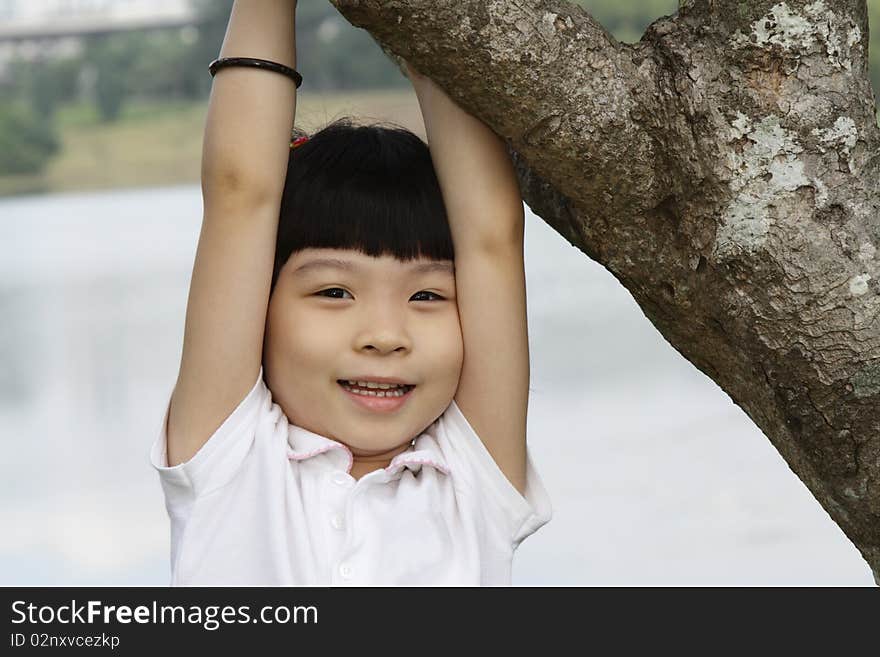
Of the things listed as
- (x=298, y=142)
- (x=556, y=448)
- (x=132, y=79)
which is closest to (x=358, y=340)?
(x=298, y=142)

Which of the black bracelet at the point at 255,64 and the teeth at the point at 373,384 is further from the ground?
the black bracelet at the point at 255,64

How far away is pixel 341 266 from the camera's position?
1486mm

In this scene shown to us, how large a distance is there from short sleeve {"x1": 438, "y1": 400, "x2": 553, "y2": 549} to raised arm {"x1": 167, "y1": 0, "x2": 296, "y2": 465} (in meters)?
0.26

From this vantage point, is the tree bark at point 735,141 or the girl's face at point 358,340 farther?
the girl's face at point 358,340

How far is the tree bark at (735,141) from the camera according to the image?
130cm

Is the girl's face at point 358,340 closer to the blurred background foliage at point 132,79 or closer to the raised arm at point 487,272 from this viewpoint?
the raised arm at point 487,272

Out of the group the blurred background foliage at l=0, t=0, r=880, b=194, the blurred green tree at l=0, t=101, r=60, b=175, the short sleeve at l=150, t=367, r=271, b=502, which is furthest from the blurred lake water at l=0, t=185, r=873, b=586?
the blurred green tree at l=0, t=101, r=60, b=175

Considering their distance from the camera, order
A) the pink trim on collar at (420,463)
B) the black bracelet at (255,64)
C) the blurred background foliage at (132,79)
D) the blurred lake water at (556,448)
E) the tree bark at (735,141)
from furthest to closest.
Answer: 1. the blurred background foliage at (132,79)
2. the blurred lake water at (556,448)
3. the pink trim on collar at (420,463)
4. the black bracelet at (255,64)
5. the tree bark at (735,141)

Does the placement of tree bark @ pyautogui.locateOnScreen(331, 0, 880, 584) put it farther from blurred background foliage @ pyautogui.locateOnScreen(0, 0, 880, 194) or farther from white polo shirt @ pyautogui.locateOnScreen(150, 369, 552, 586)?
blurred background foliage @ pyautogui.locateOnScreen(0, 0, 880, 194)

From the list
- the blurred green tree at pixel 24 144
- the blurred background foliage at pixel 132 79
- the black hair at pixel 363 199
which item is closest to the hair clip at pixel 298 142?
the black hair at pixel 363 199

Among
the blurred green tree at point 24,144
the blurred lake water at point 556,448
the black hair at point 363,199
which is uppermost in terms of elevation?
the blurred green tree at point 24,144

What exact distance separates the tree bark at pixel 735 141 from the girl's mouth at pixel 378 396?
0.32 m

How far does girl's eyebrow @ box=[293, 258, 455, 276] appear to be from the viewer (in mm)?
1486

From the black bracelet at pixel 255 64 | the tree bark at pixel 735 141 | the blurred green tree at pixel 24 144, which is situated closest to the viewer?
the tree bark at pixel 735 141
